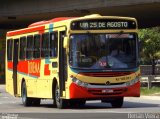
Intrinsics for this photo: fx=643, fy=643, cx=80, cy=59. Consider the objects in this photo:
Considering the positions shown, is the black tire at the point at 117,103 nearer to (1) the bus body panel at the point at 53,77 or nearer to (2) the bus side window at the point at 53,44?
(1) the bus body panel at the point at 53,77

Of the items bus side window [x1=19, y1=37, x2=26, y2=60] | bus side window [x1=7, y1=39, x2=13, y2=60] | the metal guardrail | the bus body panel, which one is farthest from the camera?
the metal guardrail

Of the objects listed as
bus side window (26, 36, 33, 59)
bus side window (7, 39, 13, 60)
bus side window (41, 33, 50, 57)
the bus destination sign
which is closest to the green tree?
bus side window (7, 39, 13, 60)

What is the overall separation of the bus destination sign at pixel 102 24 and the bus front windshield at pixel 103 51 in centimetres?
28

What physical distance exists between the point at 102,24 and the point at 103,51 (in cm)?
97

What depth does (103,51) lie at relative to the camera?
71.0ft

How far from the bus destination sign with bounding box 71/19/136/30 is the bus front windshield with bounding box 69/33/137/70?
0.28 m

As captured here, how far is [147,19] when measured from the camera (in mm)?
54000

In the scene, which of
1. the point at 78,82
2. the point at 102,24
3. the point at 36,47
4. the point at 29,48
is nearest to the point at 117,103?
the point at 78,82

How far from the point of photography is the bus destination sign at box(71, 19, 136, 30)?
2177cm

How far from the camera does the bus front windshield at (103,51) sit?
2147 cm

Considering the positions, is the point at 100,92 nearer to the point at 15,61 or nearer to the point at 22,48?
the point at 22,48

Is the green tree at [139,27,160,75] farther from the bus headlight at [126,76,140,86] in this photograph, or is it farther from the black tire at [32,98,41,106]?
the bus headlight at [126,76,140,86]

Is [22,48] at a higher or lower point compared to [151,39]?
higher

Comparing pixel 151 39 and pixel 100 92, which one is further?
pixel 151 39
